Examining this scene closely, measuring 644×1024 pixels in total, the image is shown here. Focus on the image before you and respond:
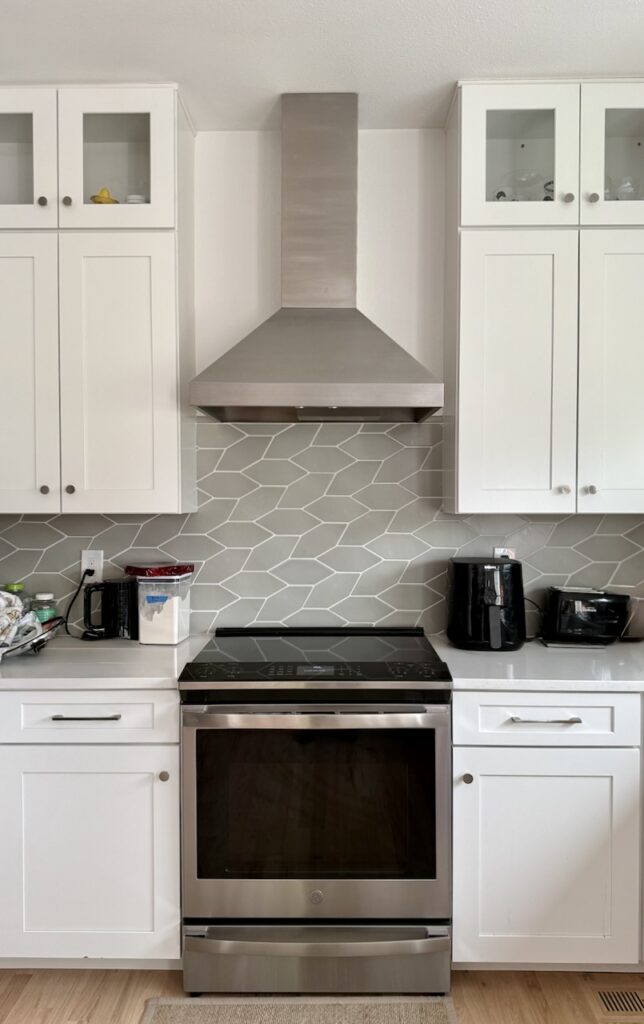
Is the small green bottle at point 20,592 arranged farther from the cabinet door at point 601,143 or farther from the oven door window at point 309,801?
the cabinet door at point 601,143

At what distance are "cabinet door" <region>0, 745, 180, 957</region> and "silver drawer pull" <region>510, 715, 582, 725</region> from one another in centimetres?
96

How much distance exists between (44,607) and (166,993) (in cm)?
127

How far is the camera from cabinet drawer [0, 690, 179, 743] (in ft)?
6.52

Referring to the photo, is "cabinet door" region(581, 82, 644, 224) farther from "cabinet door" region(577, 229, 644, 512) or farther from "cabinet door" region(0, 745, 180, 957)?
"cabinet door" region(0, 745, 180, 957)

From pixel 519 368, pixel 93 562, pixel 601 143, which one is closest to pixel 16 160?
pixel 93 562

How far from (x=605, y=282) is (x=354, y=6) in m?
1.07

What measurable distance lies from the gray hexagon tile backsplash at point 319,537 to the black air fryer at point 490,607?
257mm

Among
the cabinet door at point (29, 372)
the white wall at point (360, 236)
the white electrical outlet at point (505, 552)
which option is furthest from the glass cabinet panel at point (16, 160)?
the white electrical outlet at point (505, 552)

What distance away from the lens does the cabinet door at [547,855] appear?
6.45ft

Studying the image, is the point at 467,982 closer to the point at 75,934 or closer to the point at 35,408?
the point at 75,934

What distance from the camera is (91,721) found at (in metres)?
1.99

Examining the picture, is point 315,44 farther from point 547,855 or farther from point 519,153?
point 547,855

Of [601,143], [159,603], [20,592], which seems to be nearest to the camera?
[601,143]

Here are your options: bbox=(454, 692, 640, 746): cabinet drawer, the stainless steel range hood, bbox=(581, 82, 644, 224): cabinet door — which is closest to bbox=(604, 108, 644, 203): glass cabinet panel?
bbox=(581, 82, 644, 224): cabinet door
